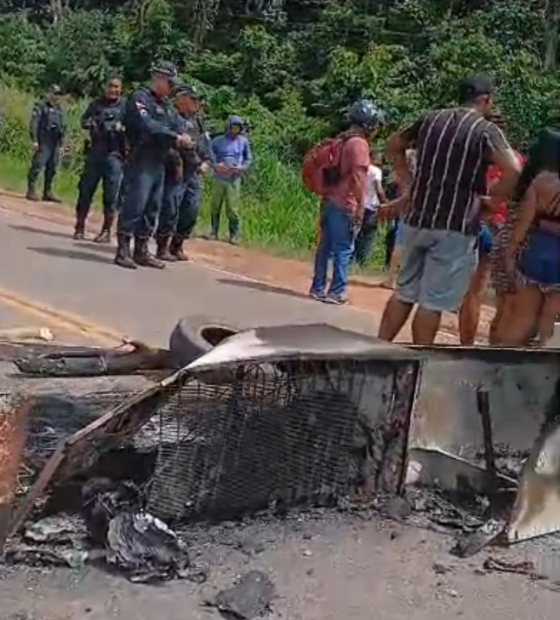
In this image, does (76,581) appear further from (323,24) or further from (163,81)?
(323,24)

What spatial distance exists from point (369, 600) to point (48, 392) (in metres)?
1.99

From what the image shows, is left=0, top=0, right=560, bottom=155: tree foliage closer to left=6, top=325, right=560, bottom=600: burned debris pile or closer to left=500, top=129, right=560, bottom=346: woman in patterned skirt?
left=500, top=129, right=560, bottom=346: woman in patterned skirt

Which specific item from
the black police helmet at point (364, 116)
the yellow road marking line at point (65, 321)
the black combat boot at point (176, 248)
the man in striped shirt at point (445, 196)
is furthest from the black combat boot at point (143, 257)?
the man in striped shirt at point (445, 196)

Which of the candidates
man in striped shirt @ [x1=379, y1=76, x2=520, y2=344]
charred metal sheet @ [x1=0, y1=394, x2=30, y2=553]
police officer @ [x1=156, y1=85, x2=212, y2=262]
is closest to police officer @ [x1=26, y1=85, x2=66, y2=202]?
police officer @ [x1=156, y1=85, x2=212, y2=262]

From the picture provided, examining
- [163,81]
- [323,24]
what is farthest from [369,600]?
[323,24]

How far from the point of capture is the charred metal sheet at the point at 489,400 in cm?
495

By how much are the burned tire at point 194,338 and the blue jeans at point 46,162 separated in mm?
12512

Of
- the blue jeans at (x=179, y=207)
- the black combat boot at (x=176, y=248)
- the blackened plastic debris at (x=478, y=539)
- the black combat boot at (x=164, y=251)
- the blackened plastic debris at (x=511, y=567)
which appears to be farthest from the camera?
the black combat boot at (x=176, y=248)

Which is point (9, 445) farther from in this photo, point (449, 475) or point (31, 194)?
point (31, 194)

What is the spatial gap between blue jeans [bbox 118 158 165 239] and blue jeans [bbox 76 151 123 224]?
66.9 inches

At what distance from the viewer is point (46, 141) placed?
18.1 m

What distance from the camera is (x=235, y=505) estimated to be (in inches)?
184

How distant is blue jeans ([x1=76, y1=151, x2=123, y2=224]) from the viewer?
1302 cm

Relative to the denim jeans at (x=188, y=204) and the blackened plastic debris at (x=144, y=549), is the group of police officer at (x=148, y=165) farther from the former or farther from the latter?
the blackened plastic debris at (x=144, y=549)
